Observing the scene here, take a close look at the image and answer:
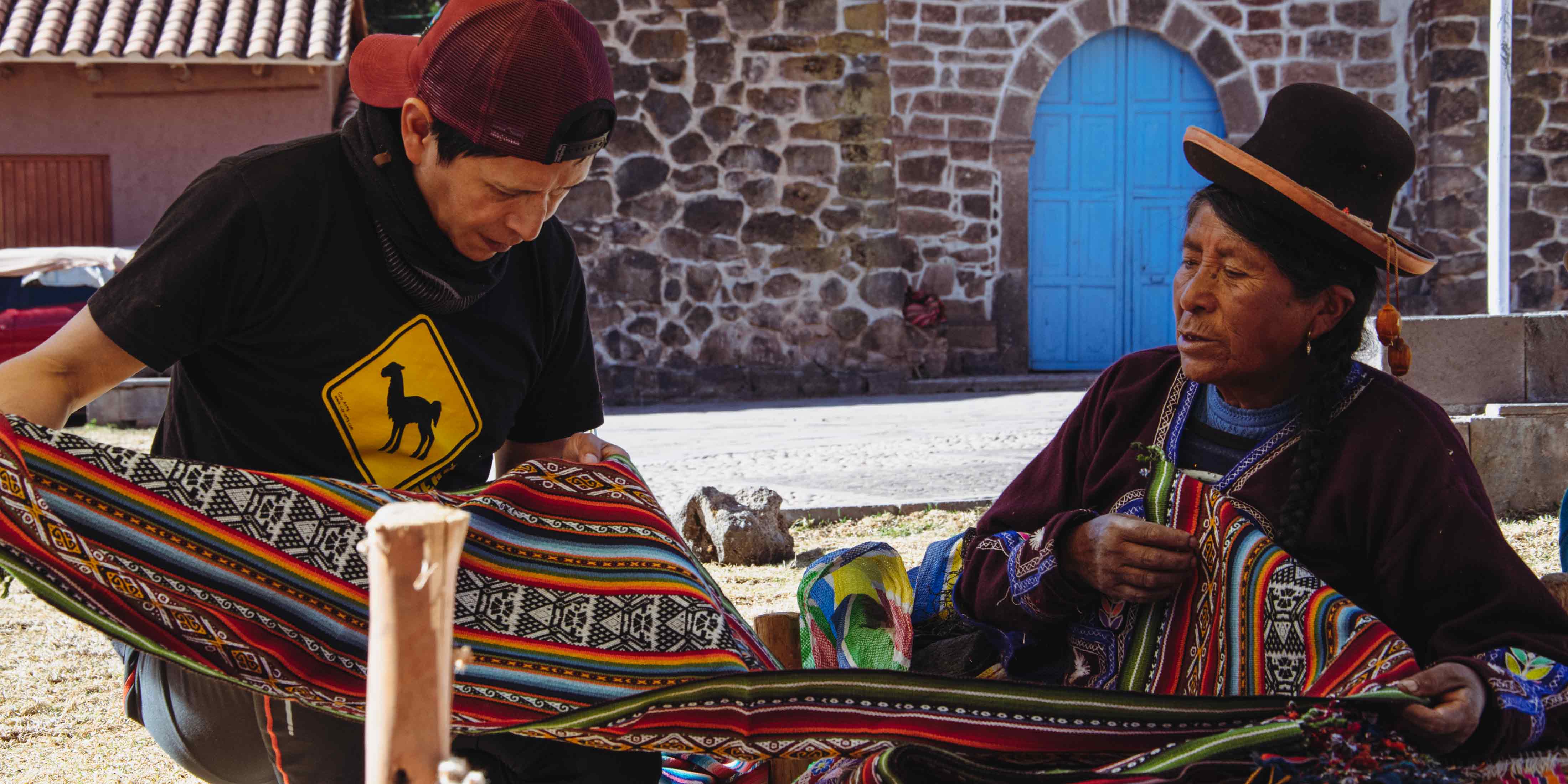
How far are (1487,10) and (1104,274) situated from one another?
388cm

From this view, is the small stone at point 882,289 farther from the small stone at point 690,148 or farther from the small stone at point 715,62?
the small stone at point 715,62

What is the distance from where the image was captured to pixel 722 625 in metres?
2.14

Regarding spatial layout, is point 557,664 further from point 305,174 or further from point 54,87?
point 54,87

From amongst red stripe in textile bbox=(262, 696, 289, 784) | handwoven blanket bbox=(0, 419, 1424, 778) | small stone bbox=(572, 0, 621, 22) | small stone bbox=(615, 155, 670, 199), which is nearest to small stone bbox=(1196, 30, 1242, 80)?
small stone bbox=(615, 155, 670, 199)

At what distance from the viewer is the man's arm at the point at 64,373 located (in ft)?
6.37

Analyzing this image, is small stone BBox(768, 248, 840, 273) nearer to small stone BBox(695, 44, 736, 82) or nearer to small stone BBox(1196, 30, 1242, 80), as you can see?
small stone BBox(695, 44, 736, 82)

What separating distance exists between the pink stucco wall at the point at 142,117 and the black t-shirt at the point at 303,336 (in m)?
11.3

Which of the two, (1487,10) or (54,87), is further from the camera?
(54,87)

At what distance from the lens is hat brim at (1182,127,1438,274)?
2.18 meters

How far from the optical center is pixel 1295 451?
7.39 ft

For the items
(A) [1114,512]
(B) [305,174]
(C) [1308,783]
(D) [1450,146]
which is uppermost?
(D) [1450,146]

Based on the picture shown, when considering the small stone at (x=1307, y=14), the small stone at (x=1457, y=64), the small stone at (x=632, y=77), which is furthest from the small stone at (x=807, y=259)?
the small stone at (x=1457, y=64)

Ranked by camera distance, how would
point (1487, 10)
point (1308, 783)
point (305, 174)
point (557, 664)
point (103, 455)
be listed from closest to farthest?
point (1308, 783) → point (103, 455) → point (557, 664) → point (305, 174) → point (1487, 10)

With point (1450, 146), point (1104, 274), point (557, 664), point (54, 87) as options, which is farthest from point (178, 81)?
point (557, 664)
